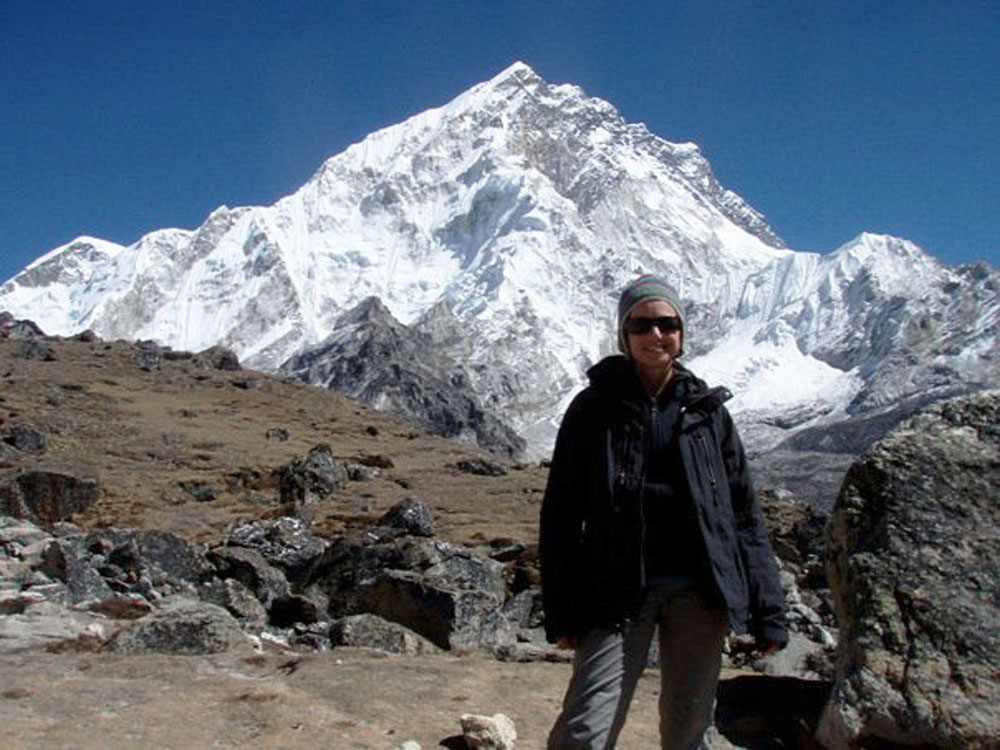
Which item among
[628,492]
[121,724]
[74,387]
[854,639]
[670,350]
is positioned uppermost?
[74,387]

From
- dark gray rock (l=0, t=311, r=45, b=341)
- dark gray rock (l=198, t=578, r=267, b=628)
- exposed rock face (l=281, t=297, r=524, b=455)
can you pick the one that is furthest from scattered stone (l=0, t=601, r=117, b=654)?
exposed rock face (l=281, t=297, r=524, b=455)

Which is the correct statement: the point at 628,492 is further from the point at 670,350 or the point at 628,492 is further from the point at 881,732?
the point at 881,732

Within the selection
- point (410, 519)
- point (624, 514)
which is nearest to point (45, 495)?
point (410, 519)

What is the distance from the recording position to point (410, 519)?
2456cm

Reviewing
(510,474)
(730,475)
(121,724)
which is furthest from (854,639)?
(510,474)

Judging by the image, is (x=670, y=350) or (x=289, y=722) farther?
(x=289, y=722)

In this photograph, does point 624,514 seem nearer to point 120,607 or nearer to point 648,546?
point 648,546

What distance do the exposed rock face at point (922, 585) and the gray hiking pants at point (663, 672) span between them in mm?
2713

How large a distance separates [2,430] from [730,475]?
36.3 meters

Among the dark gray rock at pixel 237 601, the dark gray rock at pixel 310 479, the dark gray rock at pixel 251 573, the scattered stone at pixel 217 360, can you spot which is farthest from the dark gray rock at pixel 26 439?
the scattered stone at pixel 217 360

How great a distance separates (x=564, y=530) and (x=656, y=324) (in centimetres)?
115

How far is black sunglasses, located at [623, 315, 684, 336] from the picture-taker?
5.68m

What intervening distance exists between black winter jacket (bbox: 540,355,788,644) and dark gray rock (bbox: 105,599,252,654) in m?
6.36

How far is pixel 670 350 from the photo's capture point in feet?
18.8
